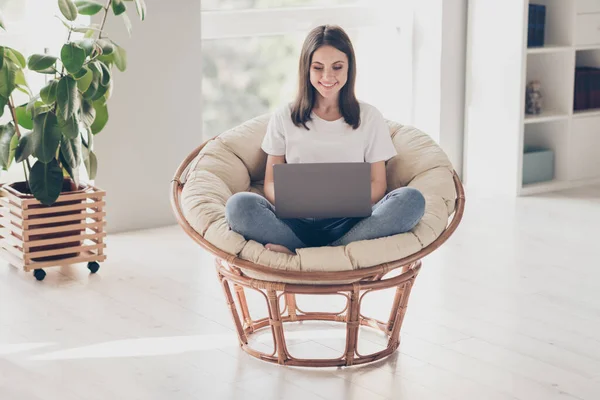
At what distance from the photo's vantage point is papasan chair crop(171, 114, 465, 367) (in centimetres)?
257

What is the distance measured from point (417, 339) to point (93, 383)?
965 millimetres

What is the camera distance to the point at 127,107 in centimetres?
415

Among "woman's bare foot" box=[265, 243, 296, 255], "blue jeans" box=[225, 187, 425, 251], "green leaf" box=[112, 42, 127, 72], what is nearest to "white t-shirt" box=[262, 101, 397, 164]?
"blue jeans" box=[225, 187, 425, 251]

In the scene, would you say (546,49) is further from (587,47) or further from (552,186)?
(552,186)

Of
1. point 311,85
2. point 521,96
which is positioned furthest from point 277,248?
point 521,96

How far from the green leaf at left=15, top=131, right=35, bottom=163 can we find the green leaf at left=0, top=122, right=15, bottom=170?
0.21 ft

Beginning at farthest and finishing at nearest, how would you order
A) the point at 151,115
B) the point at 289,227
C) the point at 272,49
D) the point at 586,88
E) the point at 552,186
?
the point at 586,88 < the point at 552,186 < the point at 272,49 < the point at 151,115 < the point at 289,227

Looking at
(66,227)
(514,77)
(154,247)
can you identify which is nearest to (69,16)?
(66,227)

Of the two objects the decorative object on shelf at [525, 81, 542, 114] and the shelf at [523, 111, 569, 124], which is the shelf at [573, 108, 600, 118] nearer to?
the shelf at [523, 111, 569, 124]

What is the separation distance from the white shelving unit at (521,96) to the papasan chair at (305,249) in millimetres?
1837

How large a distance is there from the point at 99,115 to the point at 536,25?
2.38m

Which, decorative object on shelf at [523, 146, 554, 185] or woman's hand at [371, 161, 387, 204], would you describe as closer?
woman's hand at [371, 161, 387, 204]

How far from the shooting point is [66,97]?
3285mm

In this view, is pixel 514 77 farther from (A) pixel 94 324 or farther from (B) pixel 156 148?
(A) pixel 94 324
